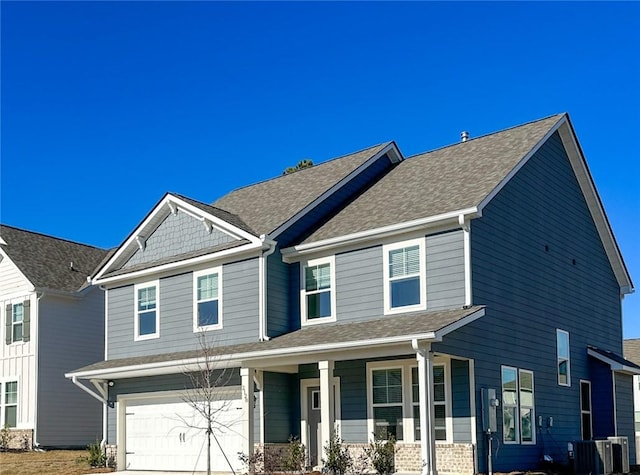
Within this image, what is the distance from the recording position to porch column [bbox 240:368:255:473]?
20.5 metres

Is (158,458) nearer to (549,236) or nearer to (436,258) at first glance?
(436,258)

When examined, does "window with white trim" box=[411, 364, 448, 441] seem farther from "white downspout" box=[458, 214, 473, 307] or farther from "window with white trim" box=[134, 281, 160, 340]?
"window with white trim" box=[134, 281, 160, 340]

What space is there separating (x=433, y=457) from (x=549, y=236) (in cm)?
829

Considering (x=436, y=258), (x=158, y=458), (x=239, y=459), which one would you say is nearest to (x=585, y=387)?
(x=436, y=258)

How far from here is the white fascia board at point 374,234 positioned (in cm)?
1902

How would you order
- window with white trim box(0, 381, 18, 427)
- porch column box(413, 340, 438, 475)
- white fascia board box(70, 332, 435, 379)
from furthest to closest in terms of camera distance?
1. window with white trim box(0, 381, 18, 427)
2. white fascia board box(70, 332, 435, 379)
3. porch column box(413, 340, 438, 475)

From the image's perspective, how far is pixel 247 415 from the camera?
2055 centimetres

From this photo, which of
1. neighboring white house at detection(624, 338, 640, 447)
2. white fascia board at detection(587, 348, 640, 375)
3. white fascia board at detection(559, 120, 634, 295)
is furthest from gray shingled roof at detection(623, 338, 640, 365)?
white fascia board at detection(587, 348, 640, 375)

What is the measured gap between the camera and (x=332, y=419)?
19.0m

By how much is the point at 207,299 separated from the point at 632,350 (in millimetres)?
28444

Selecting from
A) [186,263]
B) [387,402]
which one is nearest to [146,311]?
[186,263]

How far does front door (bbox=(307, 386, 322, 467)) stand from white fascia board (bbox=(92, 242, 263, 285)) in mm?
3892

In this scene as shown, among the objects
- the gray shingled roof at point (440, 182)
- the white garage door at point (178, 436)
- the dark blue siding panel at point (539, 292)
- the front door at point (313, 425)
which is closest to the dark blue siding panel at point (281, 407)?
the front door at point (313, 425)

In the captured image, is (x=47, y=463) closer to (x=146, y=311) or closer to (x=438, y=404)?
(x=146, y=311)
